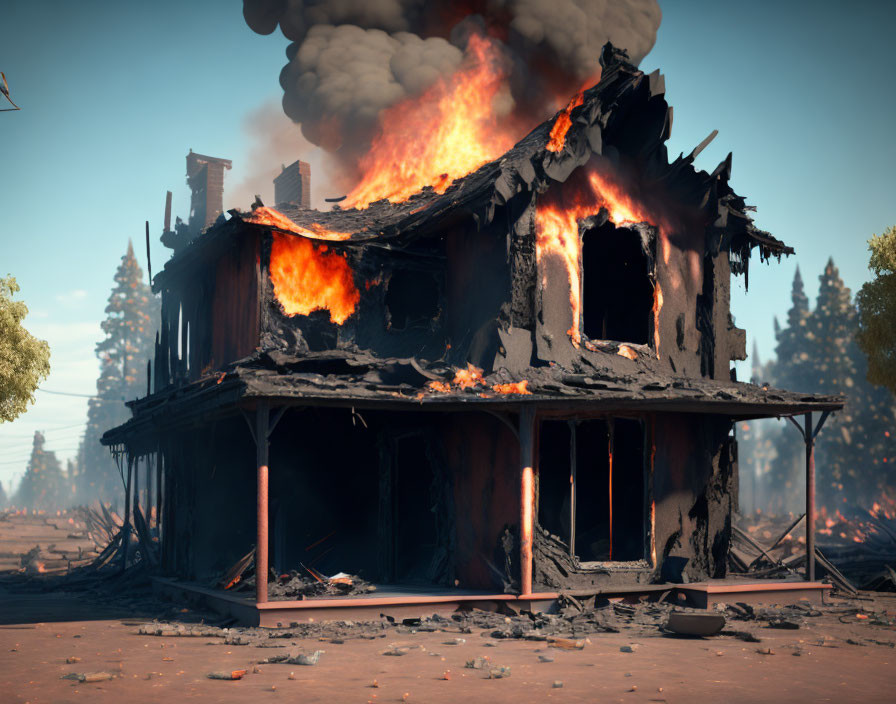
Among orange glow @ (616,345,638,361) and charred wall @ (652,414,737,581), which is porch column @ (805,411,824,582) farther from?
orange glow @ (616,345,638,361)

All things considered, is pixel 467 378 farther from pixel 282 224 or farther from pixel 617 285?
pixel 617 285

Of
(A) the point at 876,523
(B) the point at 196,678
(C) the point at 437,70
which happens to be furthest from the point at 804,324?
(B) the point at 196,678

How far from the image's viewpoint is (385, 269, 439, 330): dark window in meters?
17.8

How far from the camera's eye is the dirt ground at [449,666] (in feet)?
28.7

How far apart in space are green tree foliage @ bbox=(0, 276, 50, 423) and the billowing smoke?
32.7 ft

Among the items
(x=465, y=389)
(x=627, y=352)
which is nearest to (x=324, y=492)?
(x=465, y=389)

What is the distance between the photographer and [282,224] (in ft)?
54.9

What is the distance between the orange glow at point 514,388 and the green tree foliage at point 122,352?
2616 inches

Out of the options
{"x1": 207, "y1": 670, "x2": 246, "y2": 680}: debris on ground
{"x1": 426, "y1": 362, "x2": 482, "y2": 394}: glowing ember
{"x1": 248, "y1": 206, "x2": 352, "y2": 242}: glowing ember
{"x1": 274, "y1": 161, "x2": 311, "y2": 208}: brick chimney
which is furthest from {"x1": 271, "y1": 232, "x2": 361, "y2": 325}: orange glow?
{"x1": 207, "y1": 670, "x2": 246, "y2": 680}: debris on ground

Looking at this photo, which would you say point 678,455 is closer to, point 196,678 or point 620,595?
point 620,595

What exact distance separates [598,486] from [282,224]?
7684mm

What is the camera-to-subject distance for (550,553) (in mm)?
14867

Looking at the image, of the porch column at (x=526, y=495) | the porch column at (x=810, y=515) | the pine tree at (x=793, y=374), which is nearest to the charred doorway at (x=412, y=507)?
the porch column at (x=526, y=495)

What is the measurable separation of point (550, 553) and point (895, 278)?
14.7 m
